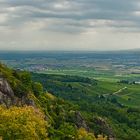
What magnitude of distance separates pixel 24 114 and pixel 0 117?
17.2 feet

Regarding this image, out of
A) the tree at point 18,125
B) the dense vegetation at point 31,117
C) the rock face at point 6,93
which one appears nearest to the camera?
the tree at point 18,125

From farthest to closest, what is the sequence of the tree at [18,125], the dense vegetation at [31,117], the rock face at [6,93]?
the rock face at [6,93], the dense vegetation at [31,117], the tree at [18,125]

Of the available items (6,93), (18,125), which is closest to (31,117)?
(18,125)

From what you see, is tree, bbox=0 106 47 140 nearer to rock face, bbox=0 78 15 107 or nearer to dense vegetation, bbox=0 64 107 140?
dense vegetation, bbox=0 64 107 140

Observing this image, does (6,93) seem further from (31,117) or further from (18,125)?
(18,125)

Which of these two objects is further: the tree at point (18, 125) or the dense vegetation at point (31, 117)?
the dense vegetation at point (31, 117)

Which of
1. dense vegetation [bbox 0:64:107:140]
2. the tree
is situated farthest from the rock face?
the tree

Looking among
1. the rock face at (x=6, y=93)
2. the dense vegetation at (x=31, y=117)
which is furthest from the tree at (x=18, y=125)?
the rock face at (x=6, y=93)

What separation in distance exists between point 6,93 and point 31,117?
1334 inches

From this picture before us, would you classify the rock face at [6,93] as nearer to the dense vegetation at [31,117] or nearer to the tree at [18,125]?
the dense vegetation at [31,117]

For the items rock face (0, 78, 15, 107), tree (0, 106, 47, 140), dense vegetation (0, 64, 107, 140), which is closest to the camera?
tree (0, 106, 47, 140)

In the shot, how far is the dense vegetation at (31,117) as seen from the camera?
87.2 meters

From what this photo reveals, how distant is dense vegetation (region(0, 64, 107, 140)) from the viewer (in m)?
87.2

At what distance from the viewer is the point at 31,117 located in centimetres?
9231
